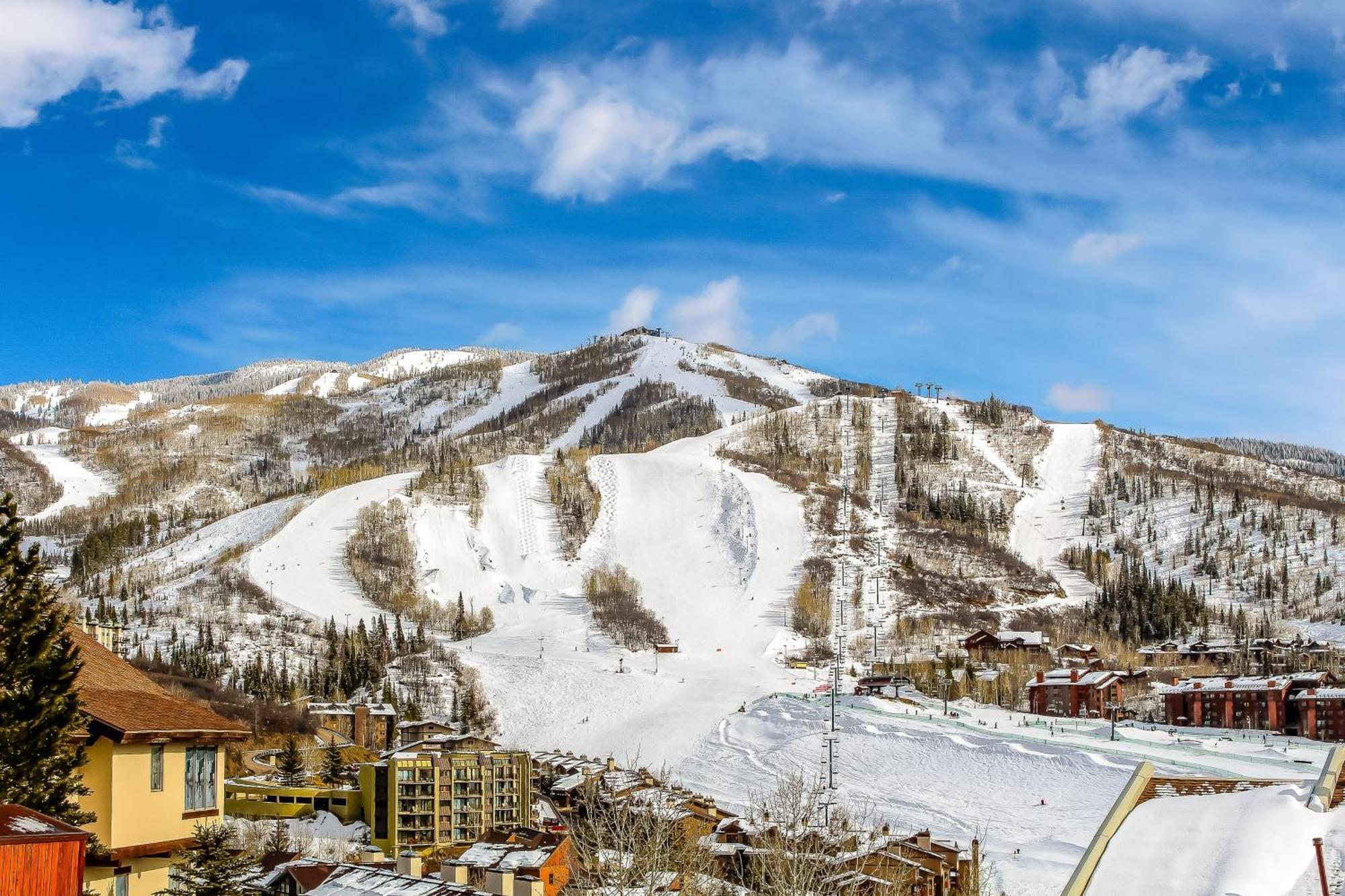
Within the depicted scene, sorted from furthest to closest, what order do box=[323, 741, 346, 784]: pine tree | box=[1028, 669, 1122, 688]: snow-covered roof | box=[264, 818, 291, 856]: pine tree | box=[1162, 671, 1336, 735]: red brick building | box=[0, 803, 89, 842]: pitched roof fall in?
box=[1028, 669, 1122, 688]: snow-covered roof < box=[1162, 671, 1336, 735]: red brick building < box=[323, 741, 346, 784]: pine tree < box=[264, 818, 291, 856]: pine tree < box=[0, 803, 89, 842]: pitched roof

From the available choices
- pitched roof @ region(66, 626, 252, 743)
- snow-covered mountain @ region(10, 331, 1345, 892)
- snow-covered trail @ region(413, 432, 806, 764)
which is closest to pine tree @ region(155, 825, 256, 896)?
pitched roof @ region(66, 626, 252, 743)

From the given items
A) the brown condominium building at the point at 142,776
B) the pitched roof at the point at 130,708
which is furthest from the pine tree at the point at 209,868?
the pitched roof at the point at 130,708

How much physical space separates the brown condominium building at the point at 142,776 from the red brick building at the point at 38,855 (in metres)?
3.83

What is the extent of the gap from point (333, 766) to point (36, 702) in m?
64.0

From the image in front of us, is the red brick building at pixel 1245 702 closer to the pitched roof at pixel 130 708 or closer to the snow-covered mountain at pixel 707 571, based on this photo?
the snow-covered mountain at pixel 707 571

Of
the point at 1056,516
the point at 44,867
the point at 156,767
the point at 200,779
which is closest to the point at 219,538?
the point at 1056,516

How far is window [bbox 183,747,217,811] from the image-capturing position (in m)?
13.6

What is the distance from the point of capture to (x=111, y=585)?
Answer: 131875 millimetres

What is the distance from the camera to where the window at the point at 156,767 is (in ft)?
42.4

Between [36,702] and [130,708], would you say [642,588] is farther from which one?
[36,702]

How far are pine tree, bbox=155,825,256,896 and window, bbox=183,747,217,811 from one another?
0.25 m

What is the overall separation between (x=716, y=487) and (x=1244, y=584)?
2499 inches

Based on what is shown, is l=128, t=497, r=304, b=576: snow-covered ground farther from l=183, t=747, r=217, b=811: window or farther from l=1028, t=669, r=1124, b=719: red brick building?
l=183, t=747, r=217, b=811: window

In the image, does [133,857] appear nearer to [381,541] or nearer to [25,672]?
[25,672]
